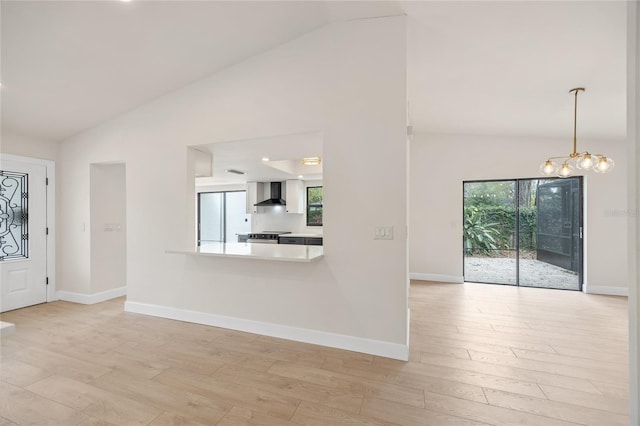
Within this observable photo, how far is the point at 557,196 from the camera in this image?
5.11 m

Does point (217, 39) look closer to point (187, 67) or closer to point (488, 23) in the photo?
point (187, 67)

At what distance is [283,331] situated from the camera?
301 centimetres

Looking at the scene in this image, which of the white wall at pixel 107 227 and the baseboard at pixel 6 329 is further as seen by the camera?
the white wall at pixel 107 227

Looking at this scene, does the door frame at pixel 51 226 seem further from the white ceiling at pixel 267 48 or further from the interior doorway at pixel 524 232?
the interior doorway at pixel 524 232

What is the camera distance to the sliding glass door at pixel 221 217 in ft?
25.7

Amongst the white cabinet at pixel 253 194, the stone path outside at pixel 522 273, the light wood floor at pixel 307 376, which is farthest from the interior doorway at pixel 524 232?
the white cabinet at pixel 253 194

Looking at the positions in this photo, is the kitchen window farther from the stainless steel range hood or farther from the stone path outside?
the stone path outside

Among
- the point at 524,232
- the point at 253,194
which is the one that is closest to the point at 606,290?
the point at 524,232

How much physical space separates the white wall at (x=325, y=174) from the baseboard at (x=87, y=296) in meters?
0.97

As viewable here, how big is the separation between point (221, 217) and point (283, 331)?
226 inches

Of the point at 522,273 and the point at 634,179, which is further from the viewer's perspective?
the point at 522,273

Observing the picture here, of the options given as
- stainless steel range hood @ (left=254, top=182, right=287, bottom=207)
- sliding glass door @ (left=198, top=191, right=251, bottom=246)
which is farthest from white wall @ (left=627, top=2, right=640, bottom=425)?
sliding glass door @ (left=198, top=191, right=251, bottom=246)

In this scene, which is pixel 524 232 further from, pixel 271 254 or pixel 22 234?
pixel 22 234

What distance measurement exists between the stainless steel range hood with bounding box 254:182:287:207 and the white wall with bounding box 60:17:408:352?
10.6ft
